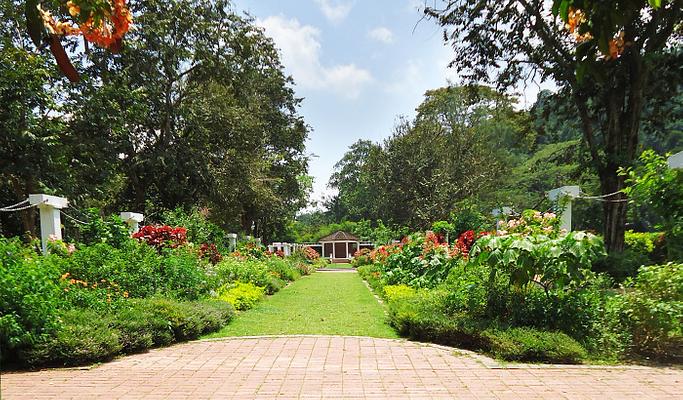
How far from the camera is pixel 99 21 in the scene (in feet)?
7.41

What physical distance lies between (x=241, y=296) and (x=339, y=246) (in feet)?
115

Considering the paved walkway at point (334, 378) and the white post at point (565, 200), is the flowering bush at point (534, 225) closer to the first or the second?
the white post at point (565, 200)

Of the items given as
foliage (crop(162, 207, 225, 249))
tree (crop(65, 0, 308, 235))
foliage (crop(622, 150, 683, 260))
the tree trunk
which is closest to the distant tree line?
tree (crop(65, 0, 308, 235))

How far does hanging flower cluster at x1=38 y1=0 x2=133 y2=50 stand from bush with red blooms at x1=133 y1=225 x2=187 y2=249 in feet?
26.7

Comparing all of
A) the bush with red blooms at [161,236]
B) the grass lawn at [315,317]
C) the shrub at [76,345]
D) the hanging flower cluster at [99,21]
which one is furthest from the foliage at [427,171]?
the hanging flower cluster at [99,21]

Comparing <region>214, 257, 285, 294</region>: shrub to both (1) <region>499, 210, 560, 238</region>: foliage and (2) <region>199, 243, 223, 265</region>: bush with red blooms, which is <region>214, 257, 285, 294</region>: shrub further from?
(1) <region>499, 210, 560, 238</region>: foliage

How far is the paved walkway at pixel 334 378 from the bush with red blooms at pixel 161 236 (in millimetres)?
4803

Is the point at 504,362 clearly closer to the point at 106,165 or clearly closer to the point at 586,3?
the point at 586,3

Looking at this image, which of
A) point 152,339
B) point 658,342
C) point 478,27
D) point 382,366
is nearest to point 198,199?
point 478,27

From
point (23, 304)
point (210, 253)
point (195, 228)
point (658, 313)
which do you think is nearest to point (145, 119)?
point (195, 228)

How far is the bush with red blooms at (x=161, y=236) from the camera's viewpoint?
10109 mm

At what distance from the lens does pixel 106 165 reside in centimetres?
1471

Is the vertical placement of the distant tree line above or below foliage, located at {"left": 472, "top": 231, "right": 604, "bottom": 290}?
above

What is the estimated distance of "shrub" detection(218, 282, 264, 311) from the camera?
9352 millimetres
